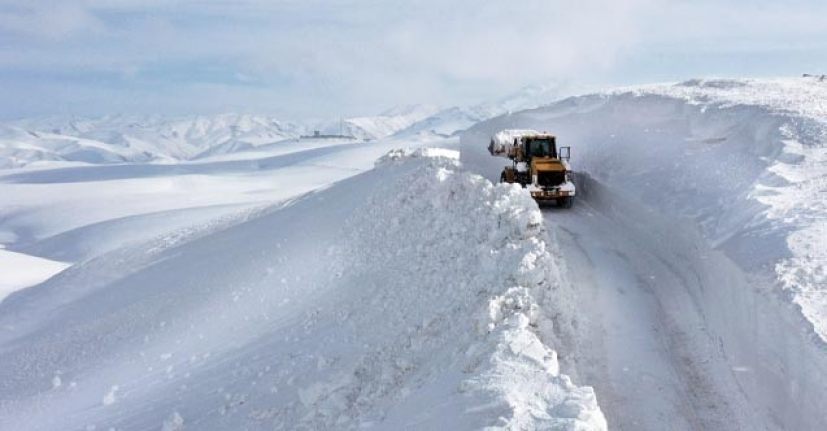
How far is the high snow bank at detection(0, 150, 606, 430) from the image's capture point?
930cm

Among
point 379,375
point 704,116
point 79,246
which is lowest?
point 79,246

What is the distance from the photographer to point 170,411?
13.8 metres

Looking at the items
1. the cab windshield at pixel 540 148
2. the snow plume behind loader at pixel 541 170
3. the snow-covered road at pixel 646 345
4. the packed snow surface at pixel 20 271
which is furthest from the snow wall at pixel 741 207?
the packed snow surface at pixel 20 271

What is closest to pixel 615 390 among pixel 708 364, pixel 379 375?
pixel 708 364

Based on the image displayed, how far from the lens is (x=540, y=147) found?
2383 cm

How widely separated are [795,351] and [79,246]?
50255mm

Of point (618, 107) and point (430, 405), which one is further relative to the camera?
point (618, 107)

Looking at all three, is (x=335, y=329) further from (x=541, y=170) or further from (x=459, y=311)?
(x=541, y=170)

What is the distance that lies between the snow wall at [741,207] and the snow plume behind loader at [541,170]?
4.18 feet

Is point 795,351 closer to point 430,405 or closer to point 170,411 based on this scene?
point 430,405

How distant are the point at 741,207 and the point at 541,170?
313 inches

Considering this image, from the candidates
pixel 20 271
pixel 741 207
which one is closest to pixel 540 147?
pixel 741 207

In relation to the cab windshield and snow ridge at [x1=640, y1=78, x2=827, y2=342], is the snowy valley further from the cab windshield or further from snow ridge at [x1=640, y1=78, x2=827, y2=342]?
the cab windshield

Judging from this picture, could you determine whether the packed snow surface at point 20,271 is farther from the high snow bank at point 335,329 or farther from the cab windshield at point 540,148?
the cab windshield at point 540,148
